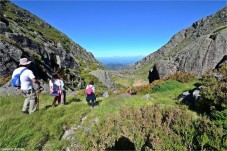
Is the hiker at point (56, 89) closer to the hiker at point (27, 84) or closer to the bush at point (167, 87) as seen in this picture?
the hiker at point (27, 84)

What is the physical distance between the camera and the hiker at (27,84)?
10.5 meters

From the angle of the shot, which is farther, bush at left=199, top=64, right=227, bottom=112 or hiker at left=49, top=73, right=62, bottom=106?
hiker at left=49, top=73, right=62, bottom=106

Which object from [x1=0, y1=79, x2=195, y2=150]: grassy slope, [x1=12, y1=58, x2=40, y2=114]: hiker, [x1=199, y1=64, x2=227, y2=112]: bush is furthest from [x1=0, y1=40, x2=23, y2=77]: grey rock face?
[x1=199, y1=64, x2=227, y2=112]: bush

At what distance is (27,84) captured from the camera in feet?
34.7

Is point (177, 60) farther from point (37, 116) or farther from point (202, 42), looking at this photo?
point (37, 116)

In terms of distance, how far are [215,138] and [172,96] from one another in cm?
1144

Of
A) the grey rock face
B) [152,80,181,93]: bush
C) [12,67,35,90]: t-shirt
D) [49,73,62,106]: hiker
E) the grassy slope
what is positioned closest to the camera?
the grassy slope

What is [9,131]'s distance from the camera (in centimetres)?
820

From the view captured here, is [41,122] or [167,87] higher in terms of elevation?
[167,87]

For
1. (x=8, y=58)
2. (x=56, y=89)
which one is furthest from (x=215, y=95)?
(x=8, y=58)

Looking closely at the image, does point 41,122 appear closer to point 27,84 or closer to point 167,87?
point 27,84

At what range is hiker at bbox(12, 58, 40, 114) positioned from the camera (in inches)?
412

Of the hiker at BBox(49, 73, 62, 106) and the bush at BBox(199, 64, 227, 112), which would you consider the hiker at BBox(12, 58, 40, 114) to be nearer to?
the hiker at BBox(49, 73, 62, 106)

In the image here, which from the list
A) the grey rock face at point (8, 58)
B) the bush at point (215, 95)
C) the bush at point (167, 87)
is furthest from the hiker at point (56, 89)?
the grey rock face at point (8, 58)
